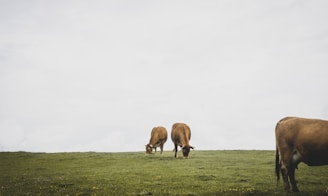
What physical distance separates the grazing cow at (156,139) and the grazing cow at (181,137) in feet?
9.70

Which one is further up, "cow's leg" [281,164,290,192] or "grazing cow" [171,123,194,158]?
"grazing cow" [171,123,194,158]

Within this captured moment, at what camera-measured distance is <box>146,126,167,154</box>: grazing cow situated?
123ft

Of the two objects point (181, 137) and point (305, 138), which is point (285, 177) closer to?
point (305, 138)

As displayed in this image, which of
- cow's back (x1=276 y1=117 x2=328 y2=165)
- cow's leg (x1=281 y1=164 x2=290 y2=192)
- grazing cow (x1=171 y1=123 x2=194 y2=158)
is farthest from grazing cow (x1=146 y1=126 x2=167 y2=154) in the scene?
cow's leg (x1=281 y1=164 x2=290 y2=192)

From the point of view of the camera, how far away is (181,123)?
3575 cm

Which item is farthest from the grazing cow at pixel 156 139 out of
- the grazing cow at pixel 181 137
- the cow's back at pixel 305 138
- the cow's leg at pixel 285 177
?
the cow's leg at pixel 285 177

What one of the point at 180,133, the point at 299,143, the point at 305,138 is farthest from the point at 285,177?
the point at 180,133

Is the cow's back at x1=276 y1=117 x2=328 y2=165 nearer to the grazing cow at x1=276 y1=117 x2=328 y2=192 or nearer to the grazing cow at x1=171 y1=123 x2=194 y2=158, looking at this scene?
the grazing cow at x1=276 y1=117 x2=328 y2=192

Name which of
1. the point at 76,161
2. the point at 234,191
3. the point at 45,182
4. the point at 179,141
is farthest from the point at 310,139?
the point at 76,161

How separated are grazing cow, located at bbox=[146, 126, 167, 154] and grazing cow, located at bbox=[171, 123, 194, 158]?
296cm

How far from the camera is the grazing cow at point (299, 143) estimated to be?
42.6ft

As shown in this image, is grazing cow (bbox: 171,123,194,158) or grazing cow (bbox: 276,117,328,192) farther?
grazing cow (bbox: 171,123,194,158)

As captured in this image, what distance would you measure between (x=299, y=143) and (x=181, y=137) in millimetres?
20112

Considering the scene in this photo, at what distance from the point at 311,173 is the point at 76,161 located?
75.3 feet
